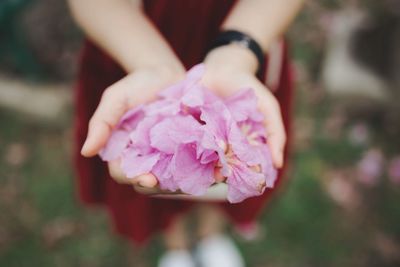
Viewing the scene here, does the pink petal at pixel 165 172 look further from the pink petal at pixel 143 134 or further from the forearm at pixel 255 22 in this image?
the forearm at pixel 255 22

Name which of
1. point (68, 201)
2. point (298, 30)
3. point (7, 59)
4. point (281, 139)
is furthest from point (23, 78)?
point (281, 139)

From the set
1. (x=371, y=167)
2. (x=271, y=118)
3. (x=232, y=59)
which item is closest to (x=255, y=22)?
(x=232, y=59)

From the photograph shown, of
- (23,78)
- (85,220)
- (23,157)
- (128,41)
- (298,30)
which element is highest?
(128,41)

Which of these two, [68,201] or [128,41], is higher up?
[128,41]

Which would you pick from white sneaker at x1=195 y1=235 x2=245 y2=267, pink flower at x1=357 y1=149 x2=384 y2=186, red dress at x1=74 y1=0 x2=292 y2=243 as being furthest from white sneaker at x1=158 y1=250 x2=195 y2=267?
pink flower at x1=357 y1=149 x2=384 y2=186

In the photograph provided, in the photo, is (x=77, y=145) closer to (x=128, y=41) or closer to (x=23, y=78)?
(x=128, y=41)

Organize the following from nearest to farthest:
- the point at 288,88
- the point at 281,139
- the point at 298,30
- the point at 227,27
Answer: the point at 281,139, the point at 227,27, the point at 288,88, the point at 298,30
